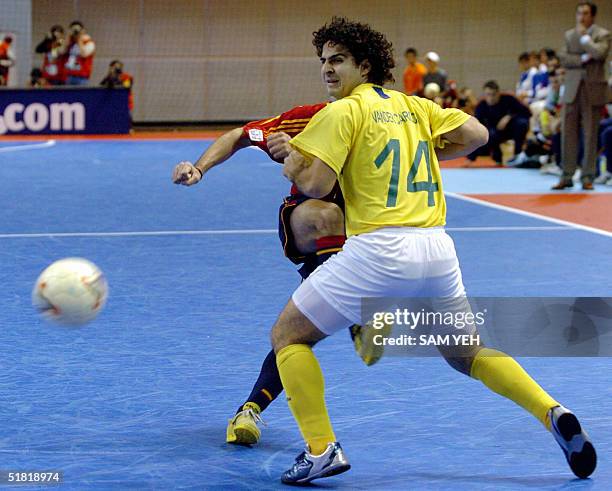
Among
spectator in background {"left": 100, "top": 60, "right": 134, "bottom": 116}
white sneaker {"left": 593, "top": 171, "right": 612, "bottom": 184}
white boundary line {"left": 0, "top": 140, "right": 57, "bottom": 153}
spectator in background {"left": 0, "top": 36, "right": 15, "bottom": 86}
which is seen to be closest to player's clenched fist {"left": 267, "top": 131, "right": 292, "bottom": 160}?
white sneaker {"left": 593, "top": 171, "right": 612, "bottom": 184}

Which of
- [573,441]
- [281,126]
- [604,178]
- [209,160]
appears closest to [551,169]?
[604,178]

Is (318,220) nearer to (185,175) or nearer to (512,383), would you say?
(185,175)

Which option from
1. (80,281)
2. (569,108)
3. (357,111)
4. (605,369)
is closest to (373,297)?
(357,111)

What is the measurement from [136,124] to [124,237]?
20290mm

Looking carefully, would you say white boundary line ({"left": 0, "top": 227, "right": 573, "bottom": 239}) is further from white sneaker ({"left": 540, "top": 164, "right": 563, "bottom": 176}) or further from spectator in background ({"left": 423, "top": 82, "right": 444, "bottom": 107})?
spectator in background ({"left": 423, "top": 82, "right": 444, "bottom": 107})

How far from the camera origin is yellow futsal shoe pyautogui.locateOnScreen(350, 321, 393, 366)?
193 inches

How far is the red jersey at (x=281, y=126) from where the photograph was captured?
5520mm

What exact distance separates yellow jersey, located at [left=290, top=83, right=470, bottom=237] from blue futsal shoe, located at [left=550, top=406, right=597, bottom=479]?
939 millimetres

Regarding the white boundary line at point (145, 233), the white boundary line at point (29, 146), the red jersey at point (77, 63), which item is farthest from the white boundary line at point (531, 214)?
the red jersey at point (77, 63)

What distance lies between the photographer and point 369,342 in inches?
197

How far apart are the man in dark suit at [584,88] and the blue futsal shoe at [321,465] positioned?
11713 millimetres

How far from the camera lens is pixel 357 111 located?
4.65m

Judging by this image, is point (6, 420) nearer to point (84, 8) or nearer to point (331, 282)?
point (331, 282)

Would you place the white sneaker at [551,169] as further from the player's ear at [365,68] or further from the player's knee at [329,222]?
the player's ear at [365,68]
